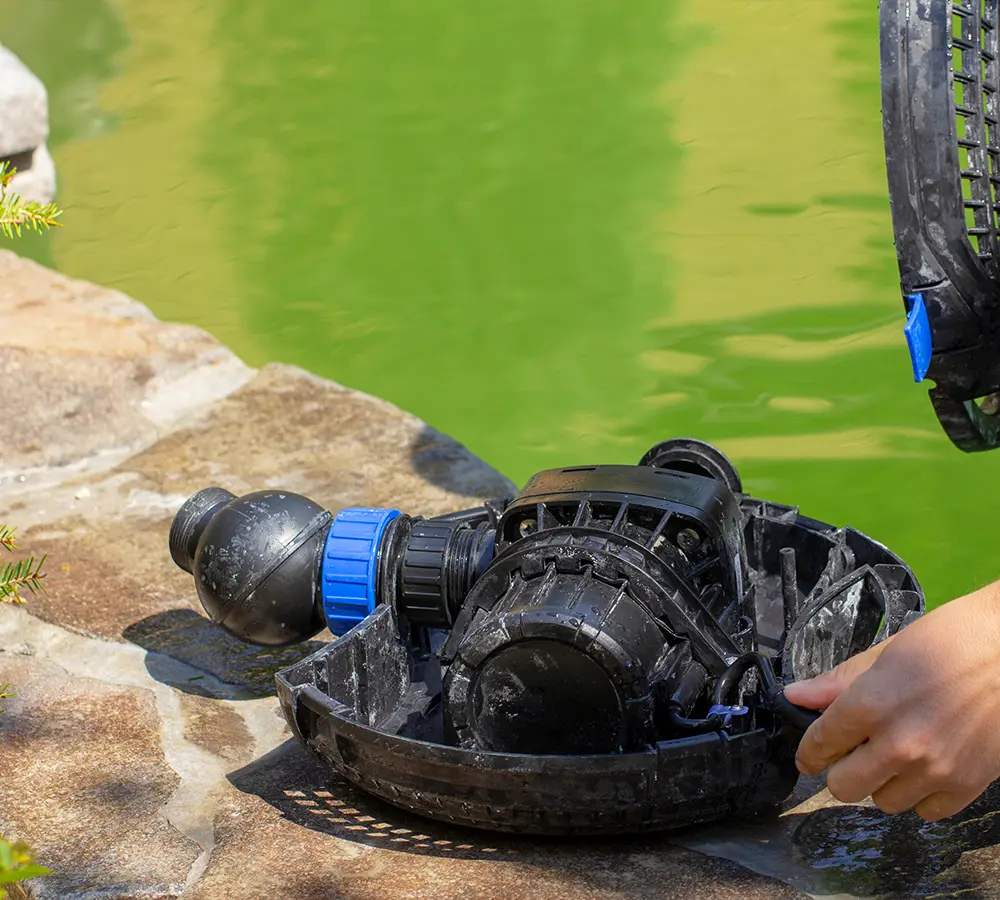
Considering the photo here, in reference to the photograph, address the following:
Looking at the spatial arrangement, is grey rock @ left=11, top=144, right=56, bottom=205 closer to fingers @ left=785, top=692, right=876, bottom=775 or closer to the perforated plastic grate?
the perforated plastic grate

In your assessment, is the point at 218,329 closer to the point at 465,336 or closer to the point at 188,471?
the point at 465,336

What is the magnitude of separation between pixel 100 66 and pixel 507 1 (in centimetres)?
231

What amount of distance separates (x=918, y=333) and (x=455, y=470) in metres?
1.58

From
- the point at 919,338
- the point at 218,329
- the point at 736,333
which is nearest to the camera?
the point at 919,338

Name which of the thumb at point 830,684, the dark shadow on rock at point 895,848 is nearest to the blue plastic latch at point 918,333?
the thumb at point 830,684

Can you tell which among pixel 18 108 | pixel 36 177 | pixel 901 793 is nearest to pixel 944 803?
pixel 901 793

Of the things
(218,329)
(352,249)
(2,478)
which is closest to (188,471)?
(2,478)

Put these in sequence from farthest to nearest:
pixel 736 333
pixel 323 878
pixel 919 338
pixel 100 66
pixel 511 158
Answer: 1. pixel 100 66
2. pixel 511 158
3. pixel 736 333
4. pixel 919 338
5. pixel 323 878

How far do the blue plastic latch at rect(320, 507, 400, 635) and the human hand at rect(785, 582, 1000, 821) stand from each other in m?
0.89

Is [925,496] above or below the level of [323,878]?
below

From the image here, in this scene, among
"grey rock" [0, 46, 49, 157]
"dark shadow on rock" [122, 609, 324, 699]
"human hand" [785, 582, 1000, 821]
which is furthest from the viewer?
"grey rock" [0, 46, 49, 157]

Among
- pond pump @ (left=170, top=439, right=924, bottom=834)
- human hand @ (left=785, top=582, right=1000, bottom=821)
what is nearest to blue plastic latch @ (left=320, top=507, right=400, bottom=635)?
pond pump @ (left=170, top=439, right=924, bottom=834)

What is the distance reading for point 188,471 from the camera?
11.5 ft

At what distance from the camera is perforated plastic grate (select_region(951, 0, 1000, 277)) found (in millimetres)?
2074
